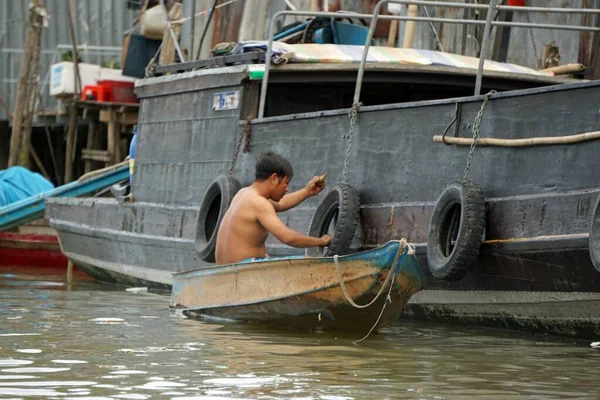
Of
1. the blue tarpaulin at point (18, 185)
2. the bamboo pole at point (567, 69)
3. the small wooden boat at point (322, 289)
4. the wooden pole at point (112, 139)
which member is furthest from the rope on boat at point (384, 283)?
the wooden pole at point (112, 139)

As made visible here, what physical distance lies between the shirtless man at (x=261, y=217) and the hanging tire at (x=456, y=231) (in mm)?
861

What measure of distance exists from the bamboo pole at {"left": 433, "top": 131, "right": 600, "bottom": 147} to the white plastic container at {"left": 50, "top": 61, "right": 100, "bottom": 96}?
11967mm

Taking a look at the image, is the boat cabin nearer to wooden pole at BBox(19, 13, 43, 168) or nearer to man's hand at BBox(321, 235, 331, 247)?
man's hand at BBox(321, 235, 331, 247)

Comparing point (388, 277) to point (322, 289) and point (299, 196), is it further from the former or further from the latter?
point (299, 196)

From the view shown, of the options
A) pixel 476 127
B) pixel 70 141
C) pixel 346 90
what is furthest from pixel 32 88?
pixel 476 127

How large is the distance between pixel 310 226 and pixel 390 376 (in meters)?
2.95

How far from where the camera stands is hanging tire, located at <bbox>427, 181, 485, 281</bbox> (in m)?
7.43

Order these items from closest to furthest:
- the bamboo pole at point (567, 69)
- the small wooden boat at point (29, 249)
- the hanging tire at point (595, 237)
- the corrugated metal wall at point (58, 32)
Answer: the hanging tire at point (595, 237), the bamboo pole at point (567, 69), the small wooden boat at point (29, 249), the corrugated metal wall at point (58, 32)

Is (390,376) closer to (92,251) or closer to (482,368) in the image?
(482,368)

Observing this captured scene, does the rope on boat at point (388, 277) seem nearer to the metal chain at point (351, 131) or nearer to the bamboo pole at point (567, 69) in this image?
the metal chain at point (351, 131)

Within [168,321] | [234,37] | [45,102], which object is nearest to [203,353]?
[168,321]

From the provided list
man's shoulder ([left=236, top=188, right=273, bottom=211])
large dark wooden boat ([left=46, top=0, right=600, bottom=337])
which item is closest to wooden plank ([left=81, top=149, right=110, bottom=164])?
large dark wooden boat ([left=46, top=0, right=600, bottom=337])

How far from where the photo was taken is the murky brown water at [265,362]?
18.4ft

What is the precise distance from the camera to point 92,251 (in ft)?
Answer: 44.0
